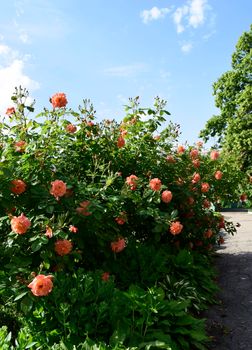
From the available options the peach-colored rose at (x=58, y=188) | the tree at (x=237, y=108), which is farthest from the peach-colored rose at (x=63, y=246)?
the tree at (x=237, y=108)

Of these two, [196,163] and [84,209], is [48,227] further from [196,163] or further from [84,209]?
[196,163]

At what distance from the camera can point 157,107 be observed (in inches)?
226

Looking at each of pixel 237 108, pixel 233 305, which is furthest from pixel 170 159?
pixel 237 108

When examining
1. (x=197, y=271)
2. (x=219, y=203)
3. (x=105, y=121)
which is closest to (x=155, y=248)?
(x=197, y=271)

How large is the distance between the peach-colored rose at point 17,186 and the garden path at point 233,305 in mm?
2357

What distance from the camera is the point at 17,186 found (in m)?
3.41

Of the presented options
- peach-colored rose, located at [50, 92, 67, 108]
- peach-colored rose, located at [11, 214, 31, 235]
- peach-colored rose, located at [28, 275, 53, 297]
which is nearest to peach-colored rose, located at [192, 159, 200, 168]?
peach-colored rose, located at [50, 92, 67, 108]

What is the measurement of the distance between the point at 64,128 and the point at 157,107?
1.77 m

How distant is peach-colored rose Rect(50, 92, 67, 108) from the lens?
4.03 meters

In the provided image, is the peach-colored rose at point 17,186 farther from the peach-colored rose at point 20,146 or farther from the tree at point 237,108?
the tree at point 237,108

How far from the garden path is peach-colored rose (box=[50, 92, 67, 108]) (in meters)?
2.85

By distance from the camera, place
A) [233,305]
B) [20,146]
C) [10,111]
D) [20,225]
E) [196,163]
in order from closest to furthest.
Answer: [20,225]
[20,146]
[10,111]
[233,305]
[196,163]

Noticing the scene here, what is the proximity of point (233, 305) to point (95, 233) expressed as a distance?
2.28 meters

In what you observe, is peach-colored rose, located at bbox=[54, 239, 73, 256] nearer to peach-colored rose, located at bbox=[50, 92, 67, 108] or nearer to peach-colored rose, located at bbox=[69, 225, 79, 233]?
peach-colored rose, located at bbox=[69, 225, 79, 233]
